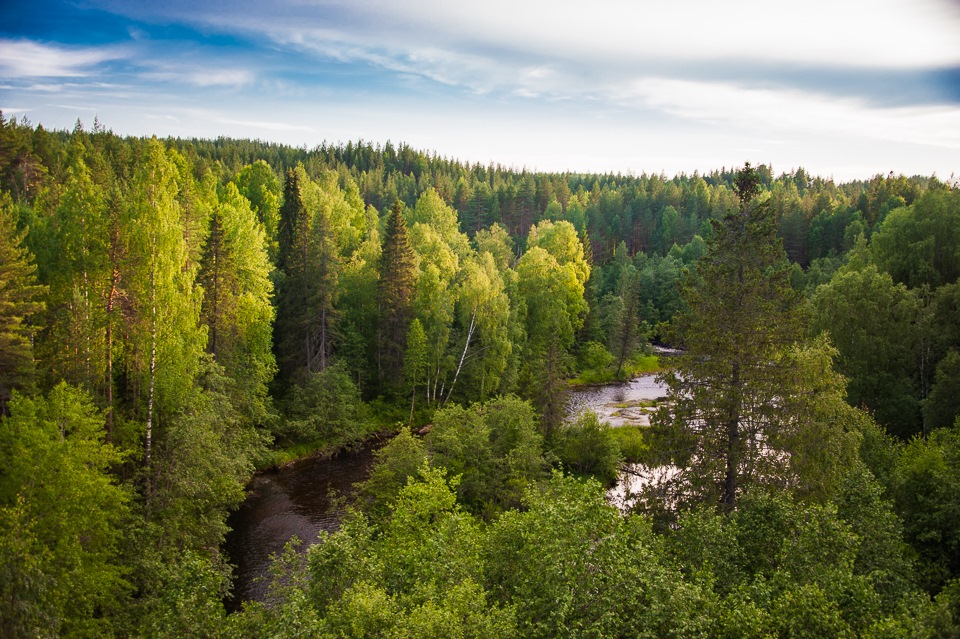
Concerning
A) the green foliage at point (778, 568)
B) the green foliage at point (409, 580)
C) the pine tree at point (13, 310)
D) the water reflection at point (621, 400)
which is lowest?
the water reflection at point (621, 400)

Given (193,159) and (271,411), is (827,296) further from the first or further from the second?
(193,159)

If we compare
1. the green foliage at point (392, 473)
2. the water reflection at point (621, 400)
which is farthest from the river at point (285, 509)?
the green foliage at point (392, 473)

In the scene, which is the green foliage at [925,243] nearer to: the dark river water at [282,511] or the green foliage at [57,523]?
the dark river water at [282,511]

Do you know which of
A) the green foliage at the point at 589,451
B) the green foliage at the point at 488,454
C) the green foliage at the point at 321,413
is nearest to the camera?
the green foliage at the point at 488,454

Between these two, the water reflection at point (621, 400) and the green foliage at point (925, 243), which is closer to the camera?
the green foliage at point (925, 243)

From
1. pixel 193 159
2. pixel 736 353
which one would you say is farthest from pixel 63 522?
pixel 193 159

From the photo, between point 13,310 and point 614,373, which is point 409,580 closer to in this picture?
point 13,310

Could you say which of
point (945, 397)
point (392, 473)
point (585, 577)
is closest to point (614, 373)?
point (945, 397)
